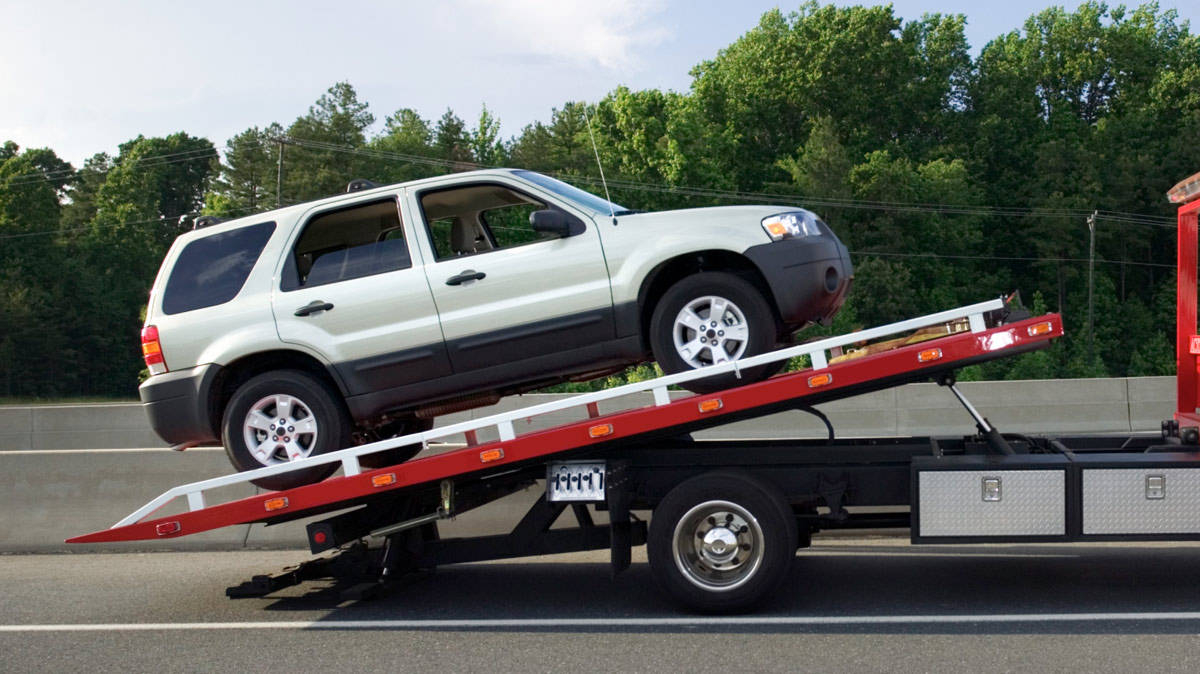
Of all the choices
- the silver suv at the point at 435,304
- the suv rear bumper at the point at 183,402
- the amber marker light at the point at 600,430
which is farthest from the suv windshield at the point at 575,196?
the suv rear bumper at the point at 183,402

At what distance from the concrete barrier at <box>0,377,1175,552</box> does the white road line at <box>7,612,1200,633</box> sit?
96 cm

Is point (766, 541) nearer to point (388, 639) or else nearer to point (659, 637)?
point (659, 637)

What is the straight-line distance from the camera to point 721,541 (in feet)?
21.4

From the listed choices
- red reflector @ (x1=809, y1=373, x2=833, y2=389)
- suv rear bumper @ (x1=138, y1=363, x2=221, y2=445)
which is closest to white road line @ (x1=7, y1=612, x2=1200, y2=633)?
suv rear bumper @ (x1=138, y1=363, x2=221, y2=445)

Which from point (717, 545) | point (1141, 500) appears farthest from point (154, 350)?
point (1141, 500)

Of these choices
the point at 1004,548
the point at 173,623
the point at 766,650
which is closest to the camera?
the point at 766,650

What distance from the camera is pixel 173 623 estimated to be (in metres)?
6.80

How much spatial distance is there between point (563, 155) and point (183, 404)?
3030 inches

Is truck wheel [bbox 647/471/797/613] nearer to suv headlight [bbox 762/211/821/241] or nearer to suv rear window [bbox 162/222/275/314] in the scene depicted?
suv headlight [bbox 762/211/821/241]

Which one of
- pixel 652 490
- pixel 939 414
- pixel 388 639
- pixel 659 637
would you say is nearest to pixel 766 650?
pixel 659 637

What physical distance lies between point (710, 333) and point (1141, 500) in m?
2.47

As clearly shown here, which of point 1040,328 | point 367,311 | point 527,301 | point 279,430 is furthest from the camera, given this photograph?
point 279,430

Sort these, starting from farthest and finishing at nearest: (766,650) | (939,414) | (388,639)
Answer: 1. (939,414)
2. (388,639)
3. (766,650)

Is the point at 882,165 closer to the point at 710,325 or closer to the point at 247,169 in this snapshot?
the point at 247,169
